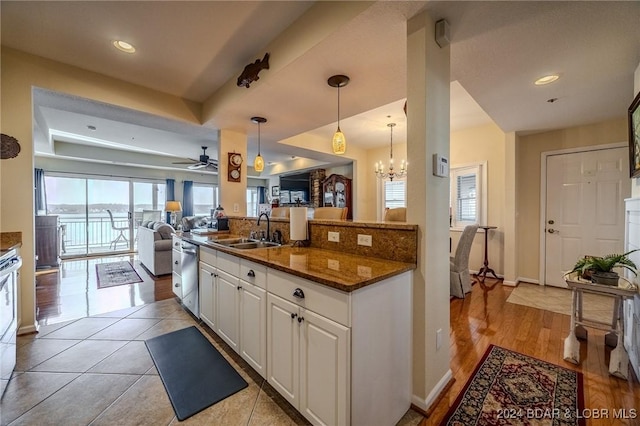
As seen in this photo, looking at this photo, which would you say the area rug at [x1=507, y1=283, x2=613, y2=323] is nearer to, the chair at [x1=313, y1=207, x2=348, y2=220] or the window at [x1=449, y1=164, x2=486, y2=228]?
the window at [x1=449, y1=164, x2=486, y2=228]

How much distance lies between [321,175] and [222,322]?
527 centimetres

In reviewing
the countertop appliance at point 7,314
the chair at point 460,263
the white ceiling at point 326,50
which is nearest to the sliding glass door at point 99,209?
the white ceiling at point 326,50

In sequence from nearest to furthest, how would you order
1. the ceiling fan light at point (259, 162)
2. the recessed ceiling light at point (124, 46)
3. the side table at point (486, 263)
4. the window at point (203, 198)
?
the recessed ceiling light at point (124, 46) < the ceiling fan light at point (259, 162) < the side table at point (486, 263) < the window at point (203, 198)

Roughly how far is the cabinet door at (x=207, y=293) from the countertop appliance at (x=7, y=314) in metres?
1.25

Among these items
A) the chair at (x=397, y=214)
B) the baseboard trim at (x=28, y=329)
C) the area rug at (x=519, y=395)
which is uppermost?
the chair at (x=397, y=214)

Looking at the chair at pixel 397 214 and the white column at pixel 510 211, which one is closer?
the chair at pixel 397 214

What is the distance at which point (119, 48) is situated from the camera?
7.77 ft

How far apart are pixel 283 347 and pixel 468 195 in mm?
4444

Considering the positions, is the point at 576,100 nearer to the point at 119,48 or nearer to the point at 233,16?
the point at 233,16

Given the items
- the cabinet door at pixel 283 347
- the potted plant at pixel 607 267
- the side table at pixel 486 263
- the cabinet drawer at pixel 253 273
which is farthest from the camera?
the side table at pixel 486 263

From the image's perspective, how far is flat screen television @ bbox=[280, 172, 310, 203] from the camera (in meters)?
7.41

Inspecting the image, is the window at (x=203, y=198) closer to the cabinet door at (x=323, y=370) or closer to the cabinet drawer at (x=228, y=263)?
the cabinet drawer at (x=228, y=263)

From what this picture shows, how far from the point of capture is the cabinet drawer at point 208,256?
236 cm

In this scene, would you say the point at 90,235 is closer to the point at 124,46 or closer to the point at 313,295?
the point at 124,46
